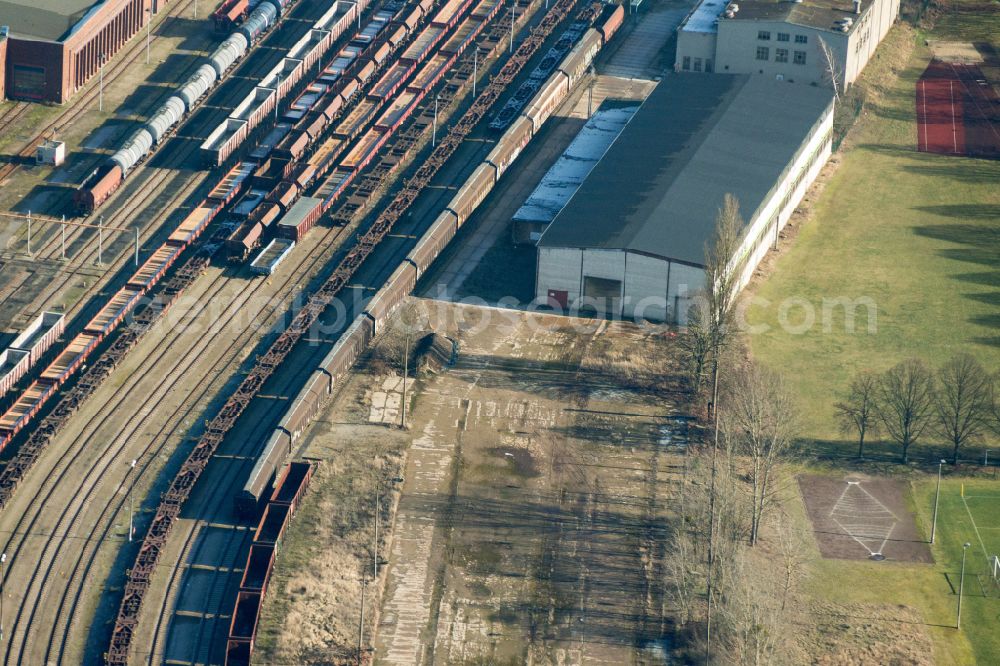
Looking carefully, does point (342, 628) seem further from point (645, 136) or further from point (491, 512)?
point (645, 136)

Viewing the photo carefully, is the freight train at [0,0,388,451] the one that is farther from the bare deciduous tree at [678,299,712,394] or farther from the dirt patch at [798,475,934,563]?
the dirt patch at [798,475,934,563]

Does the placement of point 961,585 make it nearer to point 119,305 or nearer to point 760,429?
point 760,429

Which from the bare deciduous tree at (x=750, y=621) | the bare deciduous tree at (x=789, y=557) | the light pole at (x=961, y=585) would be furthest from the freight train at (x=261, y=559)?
the light pole at (x=961, y=585)

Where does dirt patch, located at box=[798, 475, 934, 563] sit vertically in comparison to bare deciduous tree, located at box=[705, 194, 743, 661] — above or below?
below

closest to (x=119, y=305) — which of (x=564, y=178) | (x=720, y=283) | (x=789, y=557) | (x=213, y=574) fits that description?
(x=213, y=574)

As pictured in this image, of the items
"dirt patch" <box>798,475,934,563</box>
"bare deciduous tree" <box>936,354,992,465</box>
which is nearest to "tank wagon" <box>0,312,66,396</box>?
"dirt patch" <box>798,475,934,563</box>

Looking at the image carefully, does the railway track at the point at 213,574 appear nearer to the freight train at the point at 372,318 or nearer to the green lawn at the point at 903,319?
the freight train at the point at 372,318
